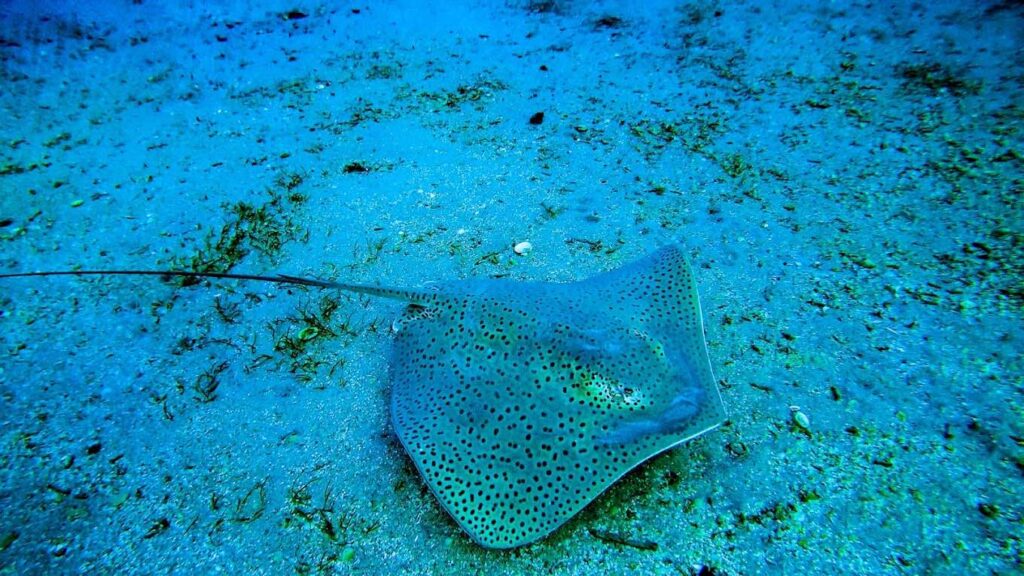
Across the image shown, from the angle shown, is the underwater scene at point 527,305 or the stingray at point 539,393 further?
the underwater scene at point 527,305

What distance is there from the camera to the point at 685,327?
2967 millimetres

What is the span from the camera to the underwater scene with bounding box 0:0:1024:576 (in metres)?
2.49

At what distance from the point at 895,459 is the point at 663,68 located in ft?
19.7

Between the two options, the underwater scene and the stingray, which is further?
the underwater scene

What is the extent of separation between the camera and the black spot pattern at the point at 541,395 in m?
2.32

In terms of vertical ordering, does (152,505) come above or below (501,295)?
below

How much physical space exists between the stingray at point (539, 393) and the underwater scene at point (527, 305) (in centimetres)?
2

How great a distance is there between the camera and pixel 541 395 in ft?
8.34

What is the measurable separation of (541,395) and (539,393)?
0.05 ft

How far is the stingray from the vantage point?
7.61ft

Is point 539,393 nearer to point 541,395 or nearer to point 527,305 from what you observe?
point 541,395

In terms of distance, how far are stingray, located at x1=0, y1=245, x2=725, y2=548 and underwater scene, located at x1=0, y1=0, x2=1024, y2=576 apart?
0.07ft

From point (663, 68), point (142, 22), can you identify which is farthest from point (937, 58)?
point (142, 22)

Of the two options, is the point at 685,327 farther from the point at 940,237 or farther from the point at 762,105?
the point at 762,105
